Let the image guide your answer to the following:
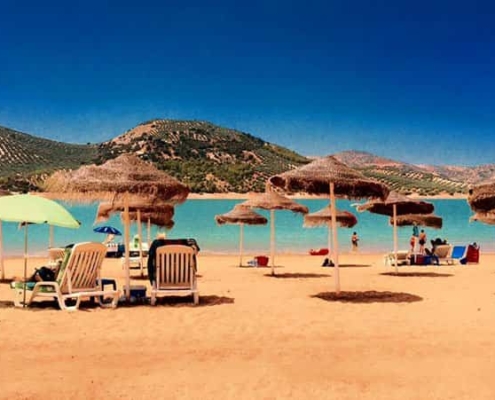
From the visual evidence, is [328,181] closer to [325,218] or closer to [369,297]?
[369,297]

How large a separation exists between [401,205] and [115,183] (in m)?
8.31

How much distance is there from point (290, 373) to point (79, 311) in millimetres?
3878

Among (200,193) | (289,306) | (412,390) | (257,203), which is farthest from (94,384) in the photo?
(200,193)

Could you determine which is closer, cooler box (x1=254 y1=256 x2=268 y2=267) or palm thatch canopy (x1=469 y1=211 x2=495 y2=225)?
palm thatch canopy (x1=469 y1=211 x2=495 y2=225)

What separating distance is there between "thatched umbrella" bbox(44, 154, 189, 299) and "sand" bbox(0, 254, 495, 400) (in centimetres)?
160

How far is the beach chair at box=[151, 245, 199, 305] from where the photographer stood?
30.0 feet

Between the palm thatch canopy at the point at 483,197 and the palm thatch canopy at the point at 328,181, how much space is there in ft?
10.4

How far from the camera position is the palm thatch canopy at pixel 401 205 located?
49.5 feet

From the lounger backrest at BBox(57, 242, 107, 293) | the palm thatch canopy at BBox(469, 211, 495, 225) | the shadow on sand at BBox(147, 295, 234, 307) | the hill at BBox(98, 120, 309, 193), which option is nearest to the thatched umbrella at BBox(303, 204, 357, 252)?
the palm thatch canopy at BBox(469, 211, 495, 225)

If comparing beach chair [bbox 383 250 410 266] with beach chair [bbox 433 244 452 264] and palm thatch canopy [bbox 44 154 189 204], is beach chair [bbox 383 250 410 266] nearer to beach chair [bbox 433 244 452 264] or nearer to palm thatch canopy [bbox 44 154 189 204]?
beach chair [bbox 433 244 452 264]

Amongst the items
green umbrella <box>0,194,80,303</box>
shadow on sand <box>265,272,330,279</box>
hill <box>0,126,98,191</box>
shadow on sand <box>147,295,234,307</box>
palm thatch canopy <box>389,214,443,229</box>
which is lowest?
shadow on sand <box>147,295,234,307</box>

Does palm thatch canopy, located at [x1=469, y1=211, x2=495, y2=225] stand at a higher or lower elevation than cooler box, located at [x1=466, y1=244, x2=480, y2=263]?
higher

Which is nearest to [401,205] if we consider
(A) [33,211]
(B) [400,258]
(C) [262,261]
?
(B) [400,258]

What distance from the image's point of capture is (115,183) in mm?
9156
